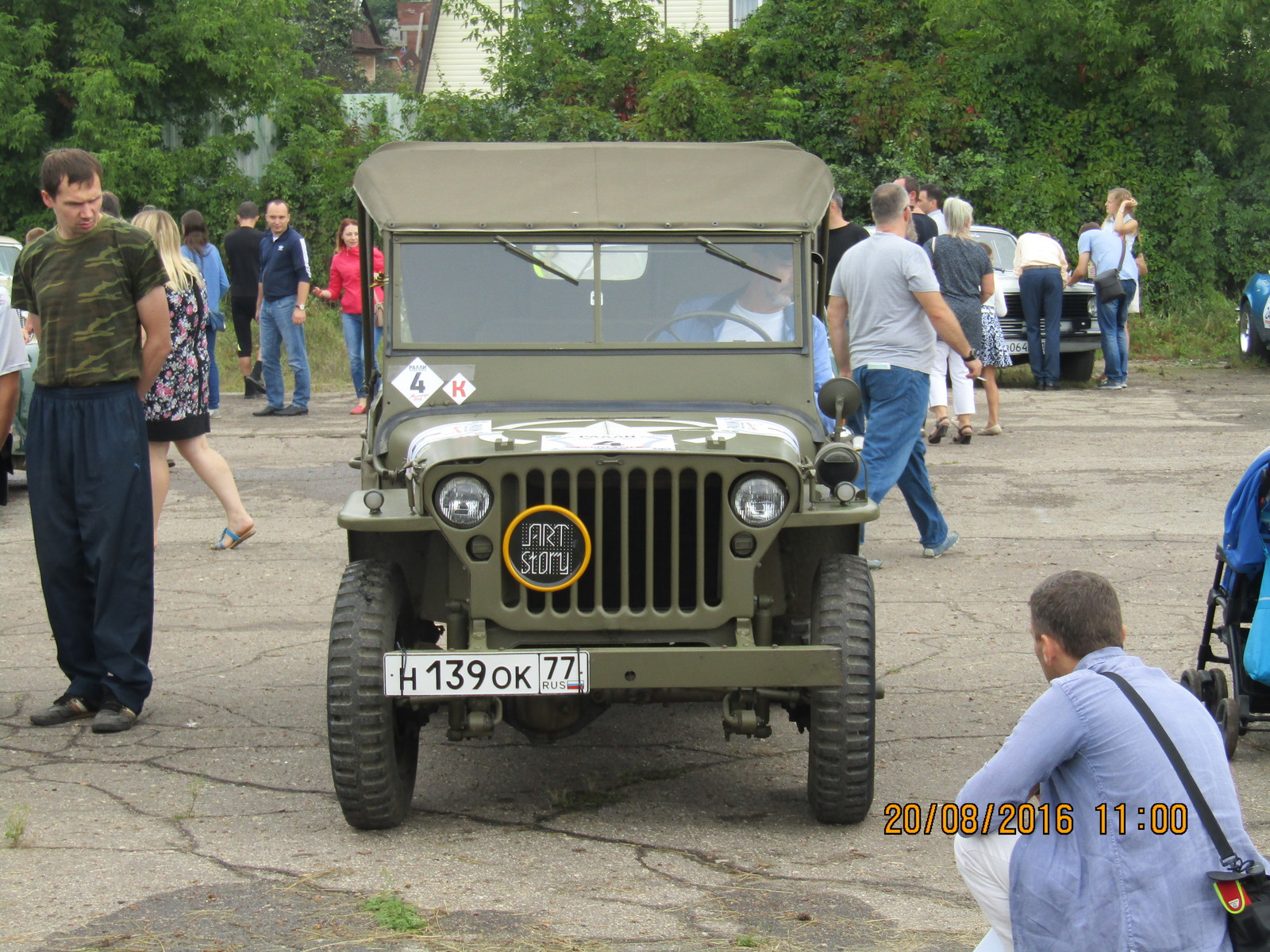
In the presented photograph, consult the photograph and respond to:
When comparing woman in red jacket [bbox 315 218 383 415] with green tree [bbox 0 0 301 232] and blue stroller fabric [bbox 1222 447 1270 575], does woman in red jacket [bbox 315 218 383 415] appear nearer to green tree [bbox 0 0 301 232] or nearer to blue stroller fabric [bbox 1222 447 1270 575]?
green tree [bbox 0 0 301 232]

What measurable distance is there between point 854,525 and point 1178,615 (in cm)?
310

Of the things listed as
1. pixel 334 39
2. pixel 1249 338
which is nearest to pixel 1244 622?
pixel 1249 338

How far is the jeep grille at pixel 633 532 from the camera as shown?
447cm

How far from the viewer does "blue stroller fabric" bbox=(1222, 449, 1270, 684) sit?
16.3 feet

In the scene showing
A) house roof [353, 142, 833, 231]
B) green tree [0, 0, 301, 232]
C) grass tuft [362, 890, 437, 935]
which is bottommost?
grass tuft [362, 890, 437, 935]

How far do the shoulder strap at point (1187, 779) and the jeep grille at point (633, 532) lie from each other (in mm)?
1760

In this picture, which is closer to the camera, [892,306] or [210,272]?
[892,306]

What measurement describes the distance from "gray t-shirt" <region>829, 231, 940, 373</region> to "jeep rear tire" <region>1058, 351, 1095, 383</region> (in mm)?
10270

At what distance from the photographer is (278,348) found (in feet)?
49.5

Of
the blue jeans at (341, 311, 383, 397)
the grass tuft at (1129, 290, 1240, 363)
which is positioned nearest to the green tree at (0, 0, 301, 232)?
the blue jeans at (341, 311, 383, 397)

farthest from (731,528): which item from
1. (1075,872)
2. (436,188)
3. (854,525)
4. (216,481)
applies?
(216,481)

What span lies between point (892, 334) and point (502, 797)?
3.79m

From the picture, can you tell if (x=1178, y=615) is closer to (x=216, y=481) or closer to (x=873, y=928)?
(x=873, y=928)
